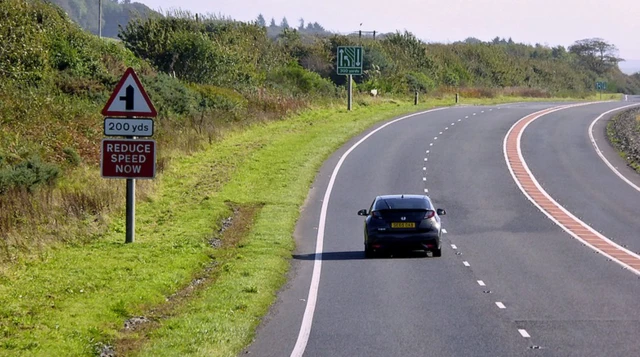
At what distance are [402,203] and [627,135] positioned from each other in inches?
1263

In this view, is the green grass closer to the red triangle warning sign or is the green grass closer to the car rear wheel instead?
the car rear wheel

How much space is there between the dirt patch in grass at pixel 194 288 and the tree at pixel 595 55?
5708 inches

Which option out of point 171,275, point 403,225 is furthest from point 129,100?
point 403,225

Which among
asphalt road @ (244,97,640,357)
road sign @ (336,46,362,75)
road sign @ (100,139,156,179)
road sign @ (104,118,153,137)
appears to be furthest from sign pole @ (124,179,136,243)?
road sign @ (336,46,362,75)

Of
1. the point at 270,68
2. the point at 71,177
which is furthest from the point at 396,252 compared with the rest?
the point at 270,68

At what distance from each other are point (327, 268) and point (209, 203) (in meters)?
9.23

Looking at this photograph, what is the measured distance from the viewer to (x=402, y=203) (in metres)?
22.8

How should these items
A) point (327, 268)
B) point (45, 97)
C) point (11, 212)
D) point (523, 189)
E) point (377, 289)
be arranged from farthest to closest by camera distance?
point (45, 97) < point (523, 189) < point (11, 212) < point (327, 268) < point (377, 289)

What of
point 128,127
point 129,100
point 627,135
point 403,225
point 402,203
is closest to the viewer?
point 129,100

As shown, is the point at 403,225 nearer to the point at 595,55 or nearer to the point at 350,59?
the point at 350,59

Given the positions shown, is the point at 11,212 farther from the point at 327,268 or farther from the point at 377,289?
the point at 377,289

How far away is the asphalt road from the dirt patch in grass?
149 cm

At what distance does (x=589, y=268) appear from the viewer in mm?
20703

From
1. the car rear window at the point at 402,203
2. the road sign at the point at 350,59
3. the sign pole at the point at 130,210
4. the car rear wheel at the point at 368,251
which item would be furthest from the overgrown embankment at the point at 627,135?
the sign pole at the point at 130,210
